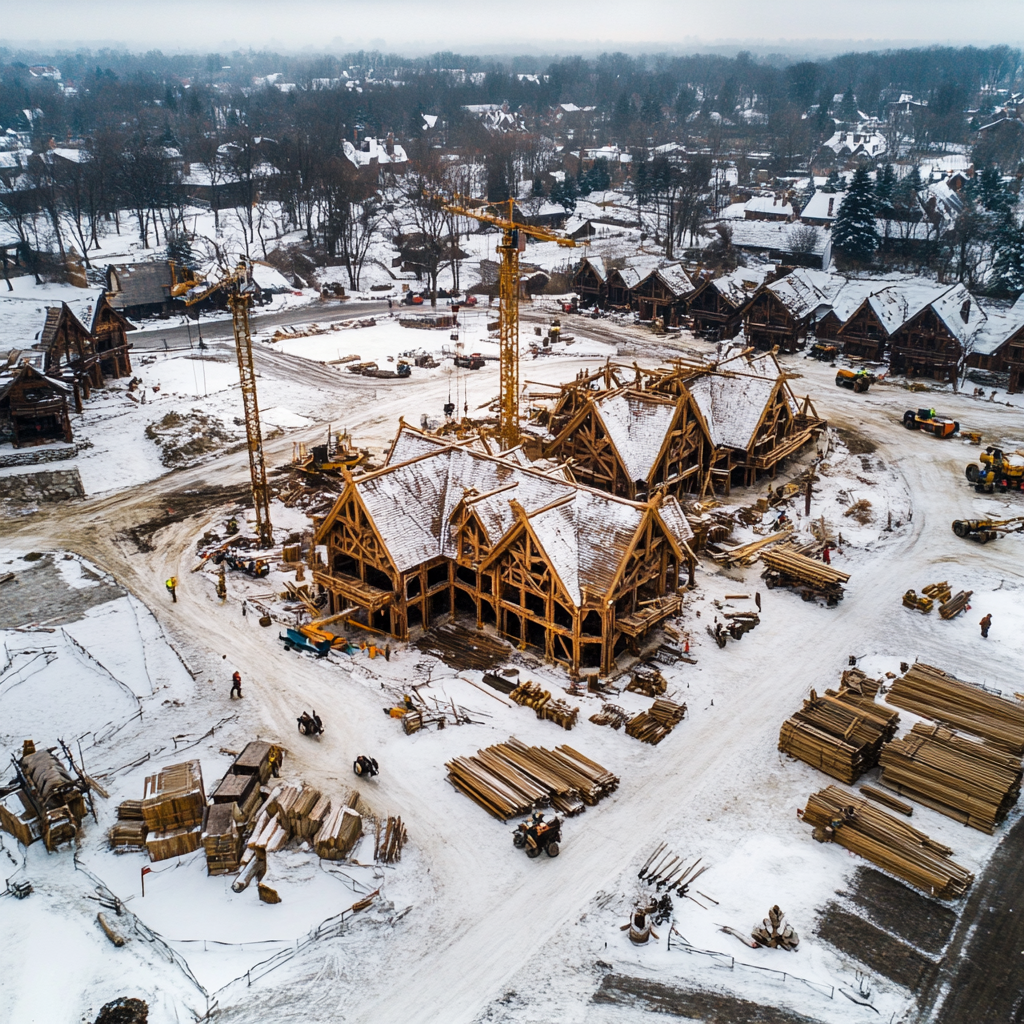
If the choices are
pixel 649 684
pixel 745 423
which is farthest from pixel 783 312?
pixel 649 684

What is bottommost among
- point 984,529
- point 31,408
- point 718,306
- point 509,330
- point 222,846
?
point 984,529

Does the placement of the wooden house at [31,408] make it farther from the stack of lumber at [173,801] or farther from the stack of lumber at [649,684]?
the stack of lumber at [649,684]

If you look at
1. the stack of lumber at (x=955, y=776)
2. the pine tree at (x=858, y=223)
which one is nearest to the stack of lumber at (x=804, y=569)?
the stack of lumber at (x=955, y=776)

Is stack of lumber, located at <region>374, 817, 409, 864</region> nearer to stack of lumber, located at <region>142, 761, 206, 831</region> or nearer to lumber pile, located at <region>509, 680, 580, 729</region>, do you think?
stack of lumber, located at <region>142, 761, 206, 831</region>

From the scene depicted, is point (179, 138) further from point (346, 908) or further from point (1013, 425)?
point (346, 908)

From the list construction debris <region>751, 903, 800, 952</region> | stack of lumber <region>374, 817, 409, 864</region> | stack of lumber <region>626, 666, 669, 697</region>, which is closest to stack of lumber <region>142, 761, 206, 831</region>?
stack of lumber <region>374, 817, 409, 864</region>

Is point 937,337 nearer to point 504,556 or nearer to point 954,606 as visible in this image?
point 954,606

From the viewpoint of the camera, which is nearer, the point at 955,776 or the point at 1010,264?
the point at 955,776
